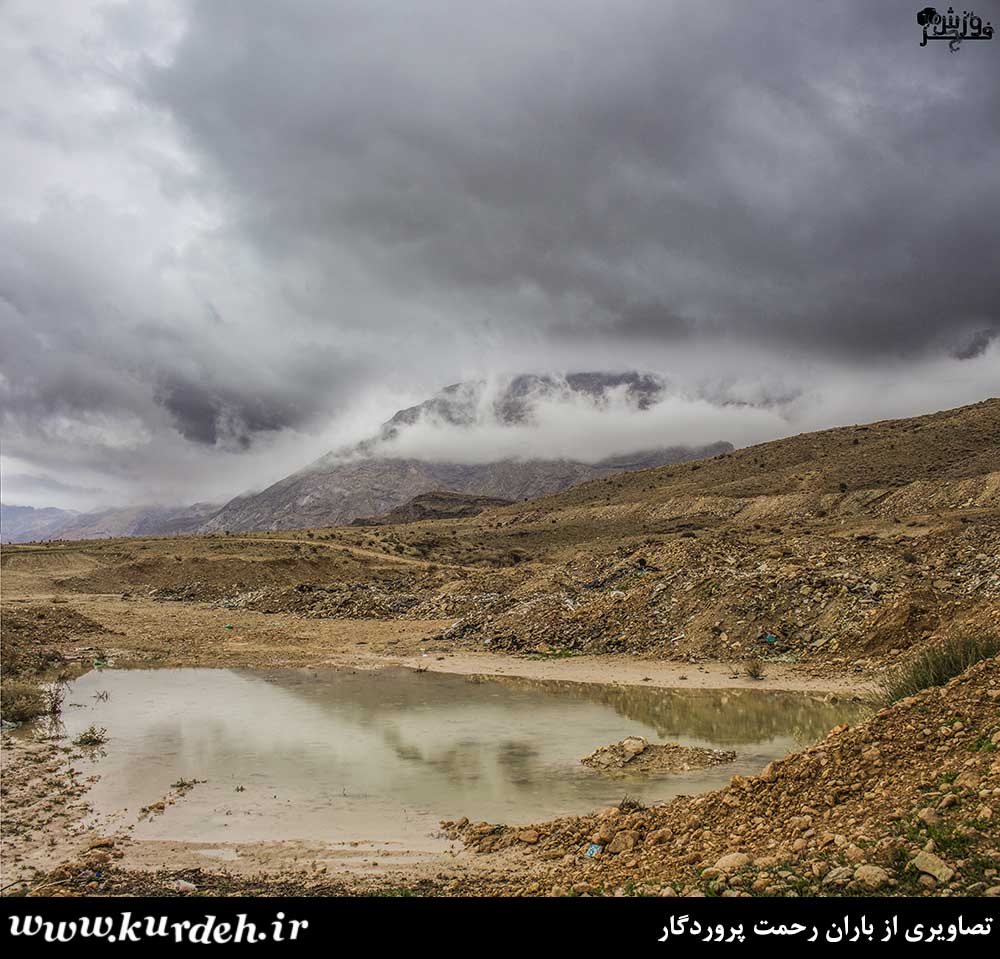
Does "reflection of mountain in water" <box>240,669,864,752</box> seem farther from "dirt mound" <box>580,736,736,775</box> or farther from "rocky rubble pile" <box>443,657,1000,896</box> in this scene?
"rocky rubble pile" <box>443,657,1000,896</box>

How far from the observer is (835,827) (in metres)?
6.38

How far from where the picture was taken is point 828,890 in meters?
5.12

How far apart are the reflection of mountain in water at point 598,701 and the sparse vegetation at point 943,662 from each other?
175 inches

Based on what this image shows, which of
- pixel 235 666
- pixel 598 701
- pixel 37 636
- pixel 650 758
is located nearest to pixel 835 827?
pixel 650 758

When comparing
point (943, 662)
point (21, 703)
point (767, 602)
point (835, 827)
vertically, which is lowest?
point (835, 827)

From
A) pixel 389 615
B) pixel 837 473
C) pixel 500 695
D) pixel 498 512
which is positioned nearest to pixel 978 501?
pixel 837 473

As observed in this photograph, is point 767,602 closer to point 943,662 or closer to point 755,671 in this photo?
point 755,671

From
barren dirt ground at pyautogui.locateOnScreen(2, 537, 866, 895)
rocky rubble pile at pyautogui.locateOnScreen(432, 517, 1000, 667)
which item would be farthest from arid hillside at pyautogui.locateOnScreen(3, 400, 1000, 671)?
barren dirt ground at pyautogui.locateOnScreen(2, 537, 866, 895)

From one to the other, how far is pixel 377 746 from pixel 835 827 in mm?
10932

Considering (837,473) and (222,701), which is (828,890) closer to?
(222,701)

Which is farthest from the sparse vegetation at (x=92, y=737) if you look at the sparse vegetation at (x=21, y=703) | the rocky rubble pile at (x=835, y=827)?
the rocky rubble pile at (x=835, y=827)

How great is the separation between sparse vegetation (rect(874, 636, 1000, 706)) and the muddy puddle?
128 inches

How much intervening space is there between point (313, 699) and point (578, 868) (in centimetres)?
1461

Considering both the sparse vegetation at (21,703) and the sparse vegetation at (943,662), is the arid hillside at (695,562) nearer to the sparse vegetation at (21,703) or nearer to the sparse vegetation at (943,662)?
the sparse vegetation at (943,662)
